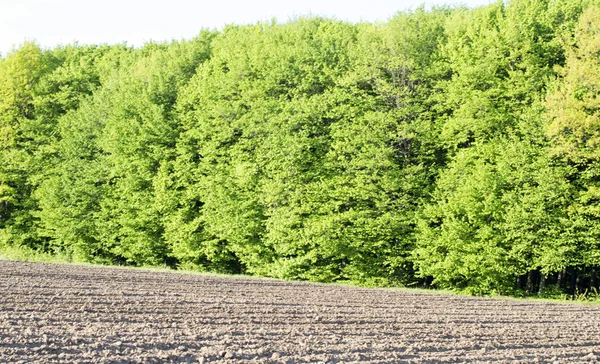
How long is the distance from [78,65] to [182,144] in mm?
15042

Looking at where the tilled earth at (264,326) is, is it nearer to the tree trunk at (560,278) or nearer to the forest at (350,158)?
the forest at (350,158)

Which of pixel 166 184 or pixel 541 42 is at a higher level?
pixel 541 42

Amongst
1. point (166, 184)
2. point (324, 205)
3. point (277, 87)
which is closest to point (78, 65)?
point (166, 184)

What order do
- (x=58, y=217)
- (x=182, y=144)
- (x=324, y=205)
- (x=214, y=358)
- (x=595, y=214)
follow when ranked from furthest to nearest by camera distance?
(x=58, y=217)
(x=182, y=144)
(x=324, y=205)
(x=595, y=214)
(x=214, y=358)

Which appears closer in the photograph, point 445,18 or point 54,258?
point 445,18

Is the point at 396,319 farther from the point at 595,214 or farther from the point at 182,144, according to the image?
the point at 182,144

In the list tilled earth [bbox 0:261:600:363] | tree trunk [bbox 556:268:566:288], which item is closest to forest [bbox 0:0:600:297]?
tree trunk [bbox 556:268:566:288]

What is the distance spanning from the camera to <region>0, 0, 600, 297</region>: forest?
84.2ft

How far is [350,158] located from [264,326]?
17.8 m

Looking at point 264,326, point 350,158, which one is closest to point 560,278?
point 350,158

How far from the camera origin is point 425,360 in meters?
10.7

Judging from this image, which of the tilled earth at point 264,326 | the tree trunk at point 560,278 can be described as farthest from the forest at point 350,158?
the tilled earth at point 264,326

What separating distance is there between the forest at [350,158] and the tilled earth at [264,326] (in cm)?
513

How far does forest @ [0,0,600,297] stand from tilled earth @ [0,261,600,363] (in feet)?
16.8
